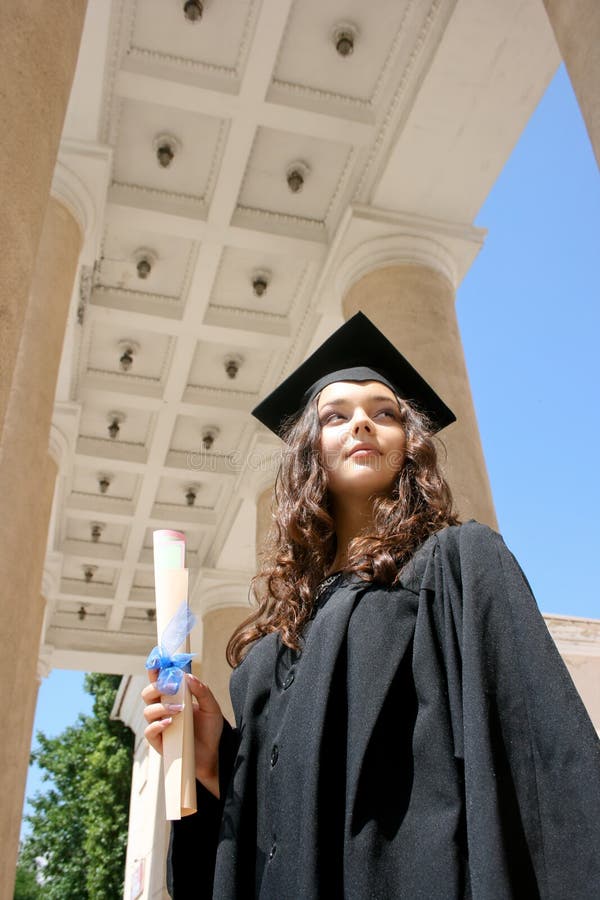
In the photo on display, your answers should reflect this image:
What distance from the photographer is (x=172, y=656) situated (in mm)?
Result: 2289

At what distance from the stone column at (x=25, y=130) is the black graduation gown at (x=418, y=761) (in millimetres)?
1613

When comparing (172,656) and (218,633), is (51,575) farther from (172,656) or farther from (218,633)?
(172,656)

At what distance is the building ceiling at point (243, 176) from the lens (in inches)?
382

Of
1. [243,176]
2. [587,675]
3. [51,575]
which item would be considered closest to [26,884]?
[51,575]

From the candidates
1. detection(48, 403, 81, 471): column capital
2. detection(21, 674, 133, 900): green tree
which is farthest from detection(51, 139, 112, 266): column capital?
detection(21, 674, 133, 900): green tree

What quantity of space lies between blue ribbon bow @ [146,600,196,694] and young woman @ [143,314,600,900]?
0.07 m

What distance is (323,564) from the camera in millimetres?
2967

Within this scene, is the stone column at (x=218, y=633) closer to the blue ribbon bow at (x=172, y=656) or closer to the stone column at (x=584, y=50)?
the stone column at (x=584, y=50)

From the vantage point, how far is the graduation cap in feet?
11.8

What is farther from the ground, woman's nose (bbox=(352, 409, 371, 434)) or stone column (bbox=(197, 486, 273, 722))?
stone column (bbox=(197, 486, 273, 722))

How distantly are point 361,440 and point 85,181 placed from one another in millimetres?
8319

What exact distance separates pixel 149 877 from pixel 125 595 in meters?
10.7

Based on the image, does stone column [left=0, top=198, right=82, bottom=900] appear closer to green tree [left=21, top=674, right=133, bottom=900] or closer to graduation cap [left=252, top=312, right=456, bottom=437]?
graduation cap [left=252, top=312, right=456, bottom=437]

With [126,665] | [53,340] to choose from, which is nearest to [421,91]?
[53,340]
